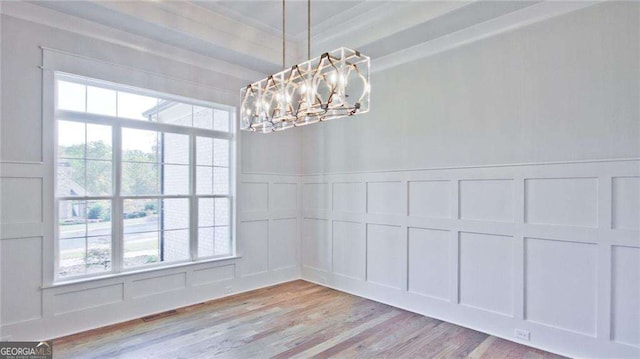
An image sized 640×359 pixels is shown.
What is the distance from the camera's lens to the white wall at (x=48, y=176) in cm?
289

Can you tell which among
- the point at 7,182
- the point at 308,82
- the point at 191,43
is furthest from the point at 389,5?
the point at 7,182

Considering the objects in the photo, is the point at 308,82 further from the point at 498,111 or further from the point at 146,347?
the point at 146,347

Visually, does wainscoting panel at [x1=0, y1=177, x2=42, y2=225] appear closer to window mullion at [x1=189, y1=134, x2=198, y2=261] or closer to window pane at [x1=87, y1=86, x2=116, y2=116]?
window pane at [x1=87, y1=86, x2=116, y2=116]

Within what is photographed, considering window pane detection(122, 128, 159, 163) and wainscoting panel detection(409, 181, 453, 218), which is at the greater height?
window pane detection(122, 128, 159, 163)

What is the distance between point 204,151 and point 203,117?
1.42 ft

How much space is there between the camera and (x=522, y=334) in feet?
9.82

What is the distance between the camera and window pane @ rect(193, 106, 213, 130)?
4172mm

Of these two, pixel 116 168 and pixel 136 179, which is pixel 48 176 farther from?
pixel 136 179

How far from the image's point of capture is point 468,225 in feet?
11.0

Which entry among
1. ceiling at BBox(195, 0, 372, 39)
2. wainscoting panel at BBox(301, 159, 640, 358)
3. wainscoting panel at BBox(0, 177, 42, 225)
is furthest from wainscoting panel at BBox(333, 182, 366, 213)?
wainscoting panel at BBox(0, 177, 42, 225)

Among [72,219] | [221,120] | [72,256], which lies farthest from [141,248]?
[221,120]

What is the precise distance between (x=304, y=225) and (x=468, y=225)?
2491 mm

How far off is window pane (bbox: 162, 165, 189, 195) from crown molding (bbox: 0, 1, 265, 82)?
1.25 meters

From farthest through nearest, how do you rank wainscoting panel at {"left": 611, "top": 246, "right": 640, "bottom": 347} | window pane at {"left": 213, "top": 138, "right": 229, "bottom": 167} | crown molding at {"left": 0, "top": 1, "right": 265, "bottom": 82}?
1. window pane at {"left": 213, "top": 138, "right": 229, "bottom": 167}
2. crown molding at {"left": 0, "top": 1, "right": 265, "bottom": 82}
3. wainscoting panel at {"left": 611, "top": 246, "right": 640, "bottom": 347}
